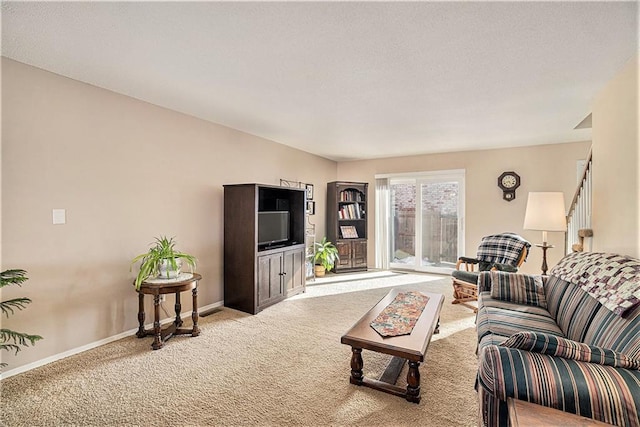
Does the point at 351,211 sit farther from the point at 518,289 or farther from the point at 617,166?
the point at 617,166

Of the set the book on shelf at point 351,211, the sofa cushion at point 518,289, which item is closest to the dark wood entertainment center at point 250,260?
the book on shelf at point 351,211

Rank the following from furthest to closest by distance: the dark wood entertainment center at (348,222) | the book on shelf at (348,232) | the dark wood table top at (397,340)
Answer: the book on shelf at (348,232) < the dark wood entertainment center at (348,222) < the dark wood table top at (397,340)

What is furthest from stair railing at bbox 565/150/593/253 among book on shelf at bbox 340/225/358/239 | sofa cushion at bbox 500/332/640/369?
book on shelf at bbox 340/225/358/239

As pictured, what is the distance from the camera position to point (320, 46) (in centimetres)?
205

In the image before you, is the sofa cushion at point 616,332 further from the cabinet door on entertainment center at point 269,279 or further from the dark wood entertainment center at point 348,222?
the dark wood entertainment center at point 348,222

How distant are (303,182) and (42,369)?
4.19m

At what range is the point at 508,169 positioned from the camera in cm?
518

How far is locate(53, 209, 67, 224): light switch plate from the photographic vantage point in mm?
2527

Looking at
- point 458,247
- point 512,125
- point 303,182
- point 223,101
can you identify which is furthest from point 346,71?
point 458,247

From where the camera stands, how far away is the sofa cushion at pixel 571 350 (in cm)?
127

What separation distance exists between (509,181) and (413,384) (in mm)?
4414

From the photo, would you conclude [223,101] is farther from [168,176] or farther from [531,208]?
[531,208]

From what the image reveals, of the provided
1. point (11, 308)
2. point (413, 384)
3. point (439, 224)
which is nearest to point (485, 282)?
point (413, 384)

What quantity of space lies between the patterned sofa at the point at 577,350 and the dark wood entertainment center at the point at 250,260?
247cm
